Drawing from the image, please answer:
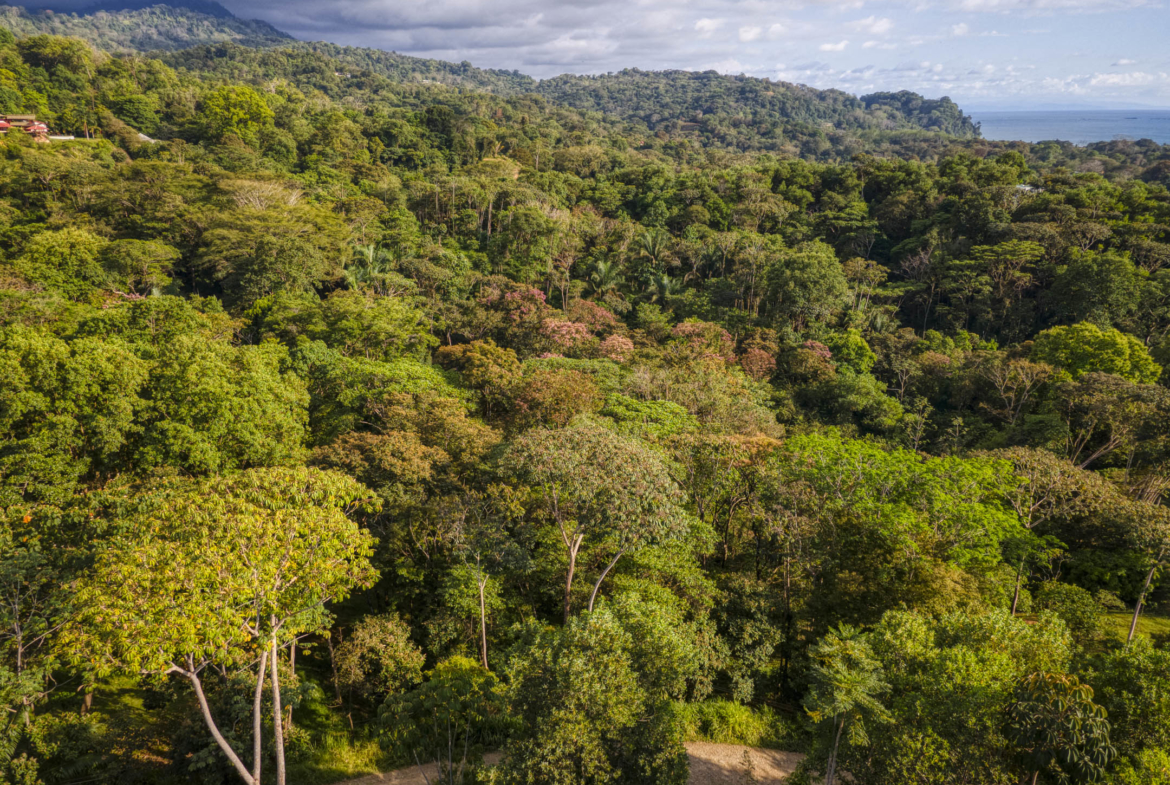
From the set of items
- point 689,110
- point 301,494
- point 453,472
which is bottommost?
point 453,472

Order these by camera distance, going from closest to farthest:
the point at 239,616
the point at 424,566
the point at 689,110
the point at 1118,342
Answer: the point at 239,616, the point at 424,566, the point at 1118,342, the point at 689,110

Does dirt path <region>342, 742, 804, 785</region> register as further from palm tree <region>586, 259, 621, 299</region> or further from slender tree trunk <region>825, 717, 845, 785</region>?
palm tree <region>586, 259, 621, 299</region>

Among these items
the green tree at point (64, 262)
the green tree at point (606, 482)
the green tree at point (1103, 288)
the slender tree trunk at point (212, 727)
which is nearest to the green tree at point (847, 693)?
the green tree at point (606, 482)

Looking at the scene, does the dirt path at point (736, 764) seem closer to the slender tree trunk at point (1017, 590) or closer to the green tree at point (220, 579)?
the slender tree trunk at point (1017, 590)

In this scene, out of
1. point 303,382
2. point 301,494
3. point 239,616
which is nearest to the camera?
point 239,616

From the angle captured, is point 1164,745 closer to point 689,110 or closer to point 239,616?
point 239,616

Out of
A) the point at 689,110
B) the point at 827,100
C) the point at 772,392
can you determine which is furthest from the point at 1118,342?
the point at 827,100

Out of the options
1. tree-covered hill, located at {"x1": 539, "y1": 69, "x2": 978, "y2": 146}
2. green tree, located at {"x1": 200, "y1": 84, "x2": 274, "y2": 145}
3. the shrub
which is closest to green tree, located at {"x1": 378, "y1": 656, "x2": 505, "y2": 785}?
the shrub
